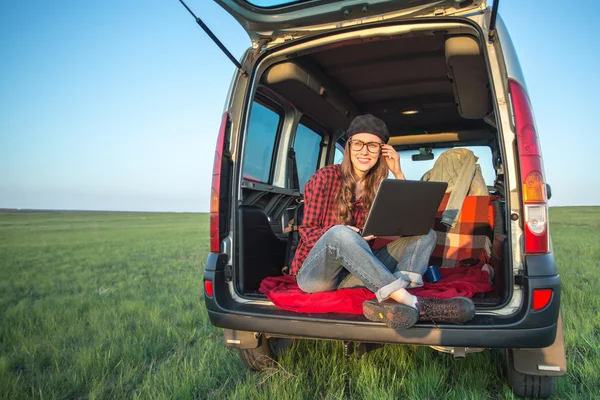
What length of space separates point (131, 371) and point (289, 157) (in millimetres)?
2247

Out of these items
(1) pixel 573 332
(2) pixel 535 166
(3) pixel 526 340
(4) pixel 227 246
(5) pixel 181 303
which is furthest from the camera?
(5) pixel 181 303

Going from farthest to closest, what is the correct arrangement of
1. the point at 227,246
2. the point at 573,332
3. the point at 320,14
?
the point at 573,332, the point at 227,246, the point at 320,14

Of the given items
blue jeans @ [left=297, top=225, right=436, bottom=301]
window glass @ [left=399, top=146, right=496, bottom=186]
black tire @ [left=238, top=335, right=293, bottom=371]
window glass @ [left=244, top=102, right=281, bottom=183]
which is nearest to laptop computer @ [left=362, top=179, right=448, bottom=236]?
blue jeans @ [left=297, top=225, right=436, bottom=301]

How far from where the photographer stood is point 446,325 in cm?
172

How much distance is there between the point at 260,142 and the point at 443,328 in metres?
2.26

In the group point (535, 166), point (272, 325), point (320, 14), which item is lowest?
point (272, 325)

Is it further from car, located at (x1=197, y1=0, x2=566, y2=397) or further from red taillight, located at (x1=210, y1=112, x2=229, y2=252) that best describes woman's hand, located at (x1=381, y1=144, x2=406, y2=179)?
red taillight, located at (x1=210, y1=112, x2=229, y2=252)

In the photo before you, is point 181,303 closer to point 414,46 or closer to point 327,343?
point 327,343

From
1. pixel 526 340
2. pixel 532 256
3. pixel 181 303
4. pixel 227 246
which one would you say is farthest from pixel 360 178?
pixel 181 303

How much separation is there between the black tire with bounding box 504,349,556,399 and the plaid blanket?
3.34 ft

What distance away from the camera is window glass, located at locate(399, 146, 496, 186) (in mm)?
4246

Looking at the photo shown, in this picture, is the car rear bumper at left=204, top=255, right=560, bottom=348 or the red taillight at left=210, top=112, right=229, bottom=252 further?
the red taillight at left=210, top=112, right=229, bottom=252

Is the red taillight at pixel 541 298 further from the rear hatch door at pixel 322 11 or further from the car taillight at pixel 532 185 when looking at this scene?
the rear hatch door at pixel 322 11

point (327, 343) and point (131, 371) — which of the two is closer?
point (131, 371)
